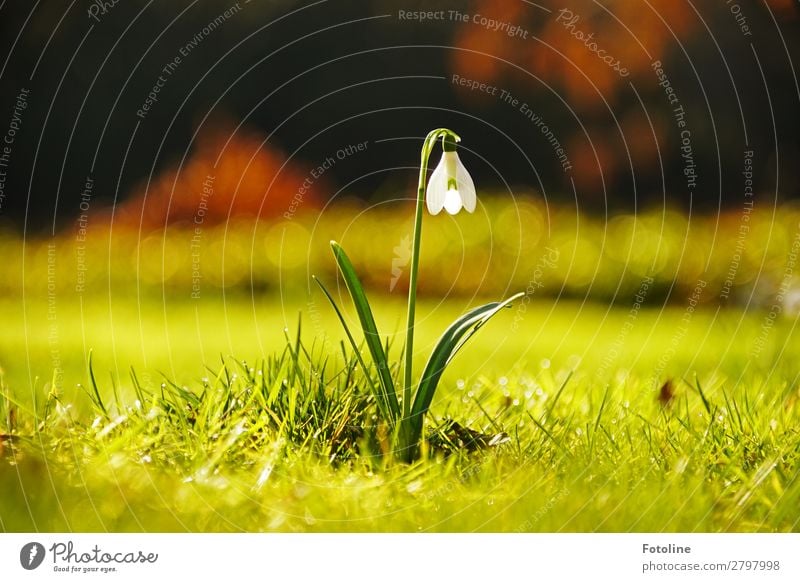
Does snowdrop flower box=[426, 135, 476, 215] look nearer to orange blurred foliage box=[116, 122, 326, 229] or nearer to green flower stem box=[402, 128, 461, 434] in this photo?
green flower stem box=[402, 128, 461, 434]

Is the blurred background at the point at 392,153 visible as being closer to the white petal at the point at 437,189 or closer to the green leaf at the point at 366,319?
the white petal at the point at 437,189

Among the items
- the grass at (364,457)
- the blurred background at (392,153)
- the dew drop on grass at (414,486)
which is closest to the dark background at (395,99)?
the blurred background at (392,153)

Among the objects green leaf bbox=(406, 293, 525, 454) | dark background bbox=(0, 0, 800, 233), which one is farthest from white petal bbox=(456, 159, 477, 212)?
dark background bbox=(0, 0, 800, 233)

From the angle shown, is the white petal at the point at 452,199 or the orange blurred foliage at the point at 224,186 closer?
the white petal at the point at 452,199

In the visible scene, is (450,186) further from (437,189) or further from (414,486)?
(414,486)

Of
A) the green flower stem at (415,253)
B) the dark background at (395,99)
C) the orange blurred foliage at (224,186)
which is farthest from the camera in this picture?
the orange blurred foliage at (224,186)

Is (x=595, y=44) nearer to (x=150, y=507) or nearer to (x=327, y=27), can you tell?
(x=327, y=27)
